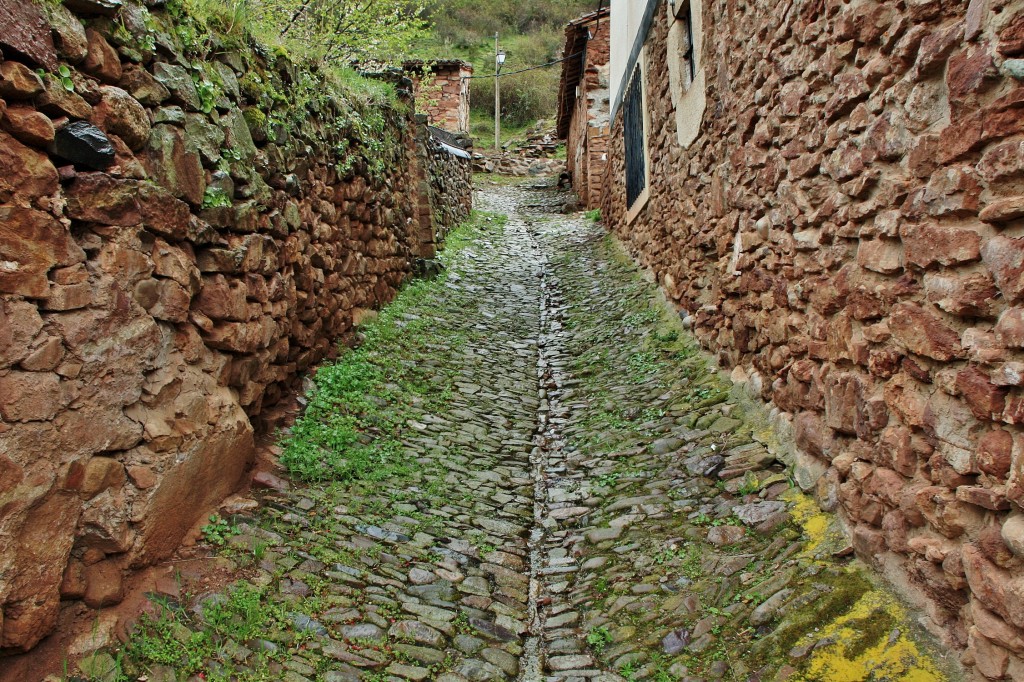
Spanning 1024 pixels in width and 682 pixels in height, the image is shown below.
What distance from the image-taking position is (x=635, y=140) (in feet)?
33.1

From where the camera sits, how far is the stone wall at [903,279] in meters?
2.23

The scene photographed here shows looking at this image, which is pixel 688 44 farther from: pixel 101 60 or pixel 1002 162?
pixel 101 60

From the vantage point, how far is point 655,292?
8.17 metres

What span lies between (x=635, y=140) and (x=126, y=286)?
8.15 metres

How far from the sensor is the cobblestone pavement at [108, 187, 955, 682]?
2.94 metres

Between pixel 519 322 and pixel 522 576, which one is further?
pixel 519 322

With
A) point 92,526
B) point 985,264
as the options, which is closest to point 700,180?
point 985,264

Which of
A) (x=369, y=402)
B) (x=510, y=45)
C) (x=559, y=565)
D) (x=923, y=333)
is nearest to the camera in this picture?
(x=923, y=333)

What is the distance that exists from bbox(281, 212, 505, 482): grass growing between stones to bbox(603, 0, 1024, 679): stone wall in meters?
2.77

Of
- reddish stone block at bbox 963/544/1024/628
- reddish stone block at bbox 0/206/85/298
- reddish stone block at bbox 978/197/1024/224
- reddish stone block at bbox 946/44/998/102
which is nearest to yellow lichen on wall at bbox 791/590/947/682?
reddish stone block at bbox 963/544/1024/628

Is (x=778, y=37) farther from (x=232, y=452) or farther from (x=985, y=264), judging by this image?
(x=232, y=452)

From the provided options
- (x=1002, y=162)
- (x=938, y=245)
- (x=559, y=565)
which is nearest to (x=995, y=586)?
(x=938, y=245)

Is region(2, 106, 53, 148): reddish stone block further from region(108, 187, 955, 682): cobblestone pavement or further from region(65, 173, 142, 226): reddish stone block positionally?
region(108, 187, 955, 682): cobblestone pavement

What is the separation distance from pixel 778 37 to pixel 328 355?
4.35 m
